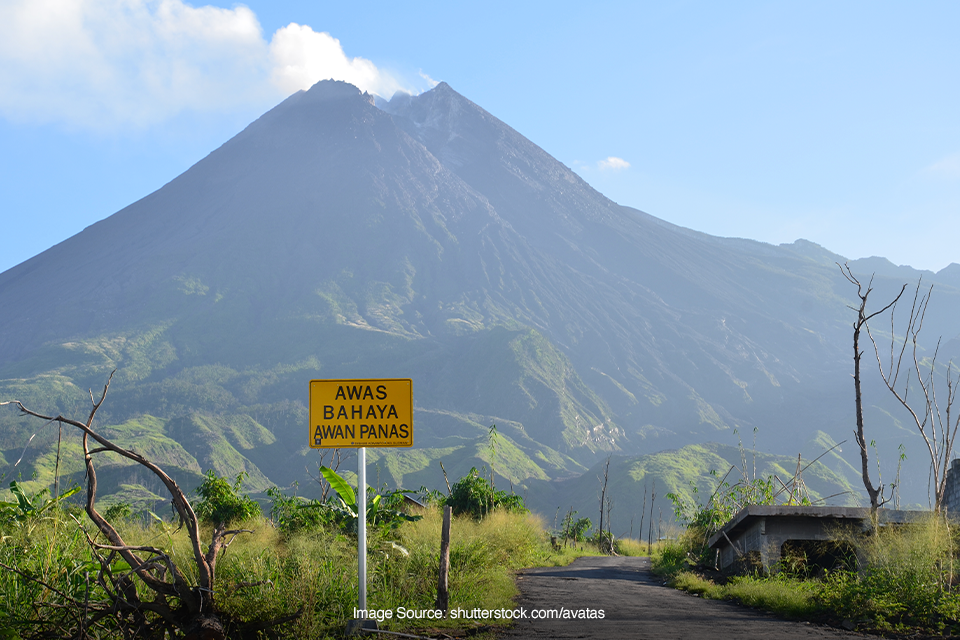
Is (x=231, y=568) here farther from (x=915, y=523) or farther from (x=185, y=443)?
(x=185, y=443)

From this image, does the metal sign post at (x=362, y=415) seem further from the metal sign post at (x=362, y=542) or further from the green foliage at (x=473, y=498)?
the green foliage at (x=473, y=498)

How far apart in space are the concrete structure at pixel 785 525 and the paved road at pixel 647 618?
78.7 inches

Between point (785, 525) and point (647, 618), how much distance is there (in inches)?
254

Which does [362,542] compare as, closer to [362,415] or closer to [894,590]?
[362,415]

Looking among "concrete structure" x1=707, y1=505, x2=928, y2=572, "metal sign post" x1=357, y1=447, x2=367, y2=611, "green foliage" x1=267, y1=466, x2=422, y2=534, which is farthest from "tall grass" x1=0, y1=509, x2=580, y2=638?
"concrete structure" x1=707, y1=505, x2=928, y2=572

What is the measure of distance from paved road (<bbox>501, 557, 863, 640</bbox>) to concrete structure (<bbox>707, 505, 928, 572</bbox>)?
6.56 ft

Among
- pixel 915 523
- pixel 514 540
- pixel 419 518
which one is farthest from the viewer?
pixel 514 540

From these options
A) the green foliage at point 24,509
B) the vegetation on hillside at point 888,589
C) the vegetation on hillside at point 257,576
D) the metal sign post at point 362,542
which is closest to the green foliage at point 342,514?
the vegetation on hillside at point 257,576

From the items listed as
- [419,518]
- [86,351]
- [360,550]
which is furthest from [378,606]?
[86,351]

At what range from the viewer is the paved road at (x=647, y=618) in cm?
896

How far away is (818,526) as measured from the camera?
15.2 m

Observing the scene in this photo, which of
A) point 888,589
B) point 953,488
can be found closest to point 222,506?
point 888,589

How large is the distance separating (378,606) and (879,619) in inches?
253

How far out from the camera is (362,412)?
7434mm
